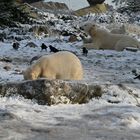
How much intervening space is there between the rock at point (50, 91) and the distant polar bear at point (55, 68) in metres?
1.04

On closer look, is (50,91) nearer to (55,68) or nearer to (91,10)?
(55,68)

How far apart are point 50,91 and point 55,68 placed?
1.56m

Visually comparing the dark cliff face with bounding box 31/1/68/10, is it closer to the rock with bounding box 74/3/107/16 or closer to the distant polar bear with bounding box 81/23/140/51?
the rock with bounding box 74/3/107/16

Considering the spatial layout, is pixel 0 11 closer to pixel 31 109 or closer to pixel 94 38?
pixel 94 38

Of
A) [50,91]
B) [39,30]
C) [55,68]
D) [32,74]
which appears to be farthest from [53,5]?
[50,91]

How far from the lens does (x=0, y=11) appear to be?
798 inches

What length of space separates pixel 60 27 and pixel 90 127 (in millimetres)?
16349

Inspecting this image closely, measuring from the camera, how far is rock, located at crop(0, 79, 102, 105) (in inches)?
276

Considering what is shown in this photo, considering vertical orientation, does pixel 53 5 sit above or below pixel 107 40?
below

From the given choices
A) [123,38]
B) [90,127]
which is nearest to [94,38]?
[123,38]

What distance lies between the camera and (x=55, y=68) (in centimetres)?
857

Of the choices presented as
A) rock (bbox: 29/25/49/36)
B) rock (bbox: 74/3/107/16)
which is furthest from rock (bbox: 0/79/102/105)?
rock (bbox: 74/3/107/16)

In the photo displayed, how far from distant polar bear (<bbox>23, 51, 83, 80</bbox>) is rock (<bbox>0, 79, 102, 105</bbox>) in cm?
104

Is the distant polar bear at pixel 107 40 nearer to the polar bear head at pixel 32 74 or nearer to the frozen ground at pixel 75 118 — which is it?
the frozen ground at pixel 75 118
